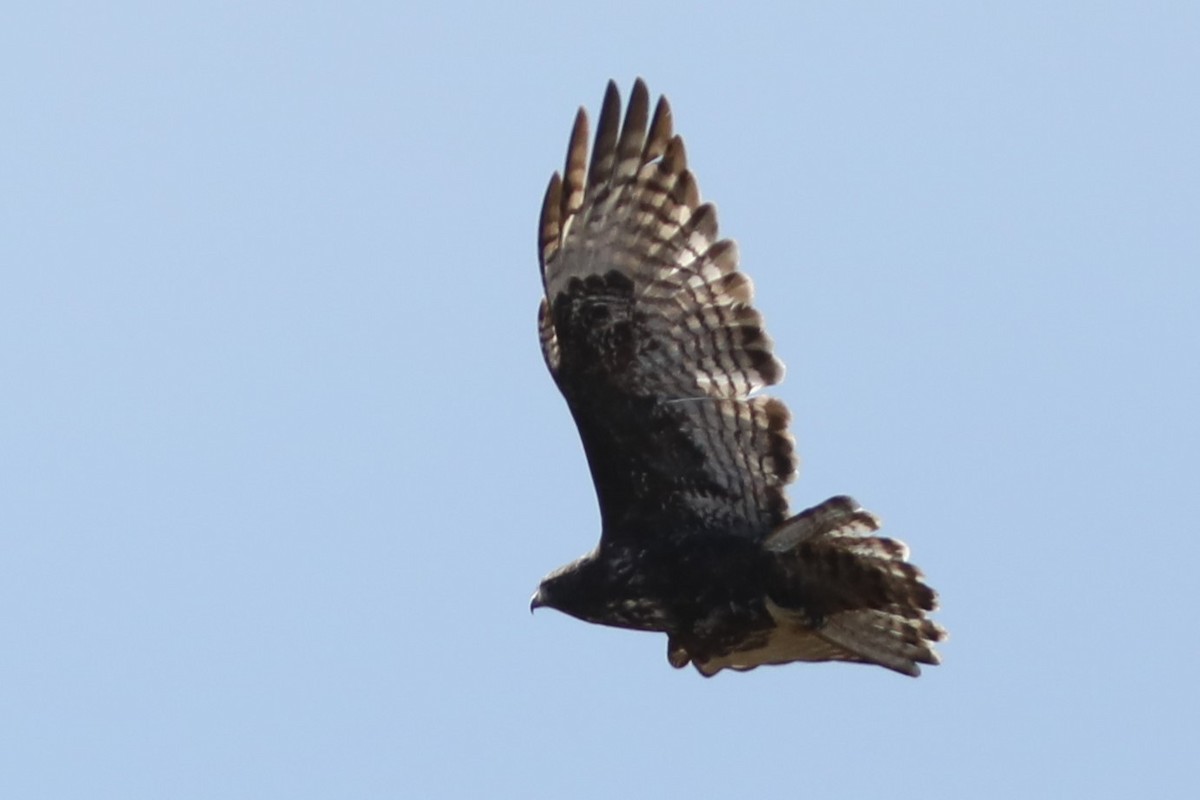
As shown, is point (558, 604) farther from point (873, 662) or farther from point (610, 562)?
point (873, 662)

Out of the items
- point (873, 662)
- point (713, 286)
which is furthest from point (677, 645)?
point (713, 286)

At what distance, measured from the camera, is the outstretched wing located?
28.5ft

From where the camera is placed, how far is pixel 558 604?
885 centimetres

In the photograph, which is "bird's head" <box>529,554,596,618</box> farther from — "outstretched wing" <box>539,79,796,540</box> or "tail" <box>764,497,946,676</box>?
"tail" <box>764,497,946,676</box>

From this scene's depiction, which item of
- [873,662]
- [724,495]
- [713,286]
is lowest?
[873,662]

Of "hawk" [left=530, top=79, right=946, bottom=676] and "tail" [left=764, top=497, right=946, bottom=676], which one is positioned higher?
"hawk" [left=530, top=79, right=946, bottom=676]

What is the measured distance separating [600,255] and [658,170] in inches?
18.6

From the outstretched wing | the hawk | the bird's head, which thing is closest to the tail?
the hawk

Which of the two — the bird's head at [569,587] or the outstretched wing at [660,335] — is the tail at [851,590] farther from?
the bird's head at [569,587]

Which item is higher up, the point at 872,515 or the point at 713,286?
the point at 713,286

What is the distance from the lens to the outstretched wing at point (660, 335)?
28.5 ft

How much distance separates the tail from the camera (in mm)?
8258

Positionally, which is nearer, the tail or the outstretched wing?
the tail

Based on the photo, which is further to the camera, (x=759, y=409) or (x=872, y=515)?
(x=759, y=409)
